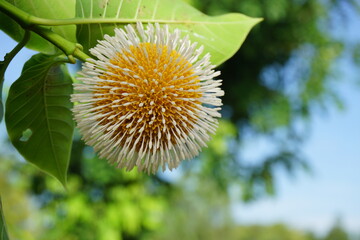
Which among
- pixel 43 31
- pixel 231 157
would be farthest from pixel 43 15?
pixel 231 157

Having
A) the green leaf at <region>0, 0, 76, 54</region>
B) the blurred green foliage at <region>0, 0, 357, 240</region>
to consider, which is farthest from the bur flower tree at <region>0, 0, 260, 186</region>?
the blurred green foliage at <region>0, 0, 357, 240</region>

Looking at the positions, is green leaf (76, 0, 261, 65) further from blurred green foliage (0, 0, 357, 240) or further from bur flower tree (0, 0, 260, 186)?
blurred green foliage (0, 0, 357, 240)

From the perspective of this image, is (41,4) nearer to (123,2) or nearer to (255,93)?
(123,2)

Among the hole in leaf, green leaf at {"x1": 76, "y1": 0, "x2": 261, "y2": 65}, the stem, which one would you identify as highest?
green leaf at {"x1": 76, "y1": 0, "x2": 261, "y2": 65}

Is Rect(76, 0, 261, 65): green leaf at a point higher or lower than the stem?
higher

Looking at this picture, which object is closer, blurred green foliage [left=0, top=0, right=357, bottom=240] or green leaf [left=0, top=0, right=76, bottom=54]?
green leaf [left=0, top=0, right=76, bottom=54]

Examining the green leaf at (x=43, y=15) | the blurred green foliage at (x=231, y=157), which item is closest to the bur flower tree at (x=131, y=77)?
the green leaf at (x=43, y=15)

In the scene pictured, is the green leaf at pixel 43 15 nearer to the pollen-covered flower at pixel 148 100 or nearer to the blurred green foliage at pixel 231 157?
the pollen-covered flower at pixel 148 100

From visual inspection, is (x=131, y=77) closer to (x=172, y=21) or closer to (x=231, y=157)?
(x=172, y=21)
